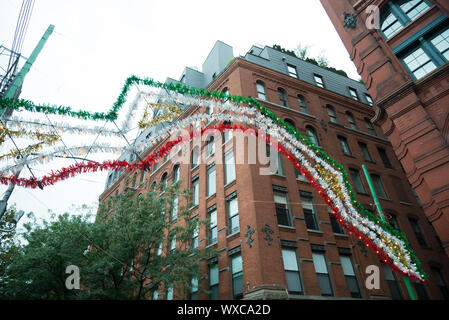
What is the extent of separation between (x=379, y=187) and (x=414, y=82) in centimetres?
1032

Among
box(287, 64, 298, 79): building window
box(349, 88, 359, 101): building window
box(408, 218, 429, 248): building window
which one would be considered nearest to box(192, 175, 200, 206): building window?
box(287, 64, 298, 79): building window

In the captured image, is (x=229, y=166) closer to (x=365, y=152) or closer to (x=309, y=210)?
(x=309, y=210)

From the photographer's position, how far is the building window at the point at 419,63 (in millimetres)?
13734

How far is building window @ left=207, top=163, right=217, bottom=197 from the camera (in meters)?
19.1

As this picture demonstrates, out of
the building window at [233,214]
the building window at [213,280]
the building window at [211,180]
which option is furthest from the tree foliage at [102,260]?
the building window at [211,180]

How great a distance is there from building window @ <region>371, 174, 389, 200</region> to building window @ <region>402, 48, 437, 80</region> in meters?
9.86

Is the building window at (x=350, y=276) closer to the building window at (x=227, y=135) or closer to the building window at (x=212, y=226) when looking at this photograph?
the building window at (x=212, y=226)

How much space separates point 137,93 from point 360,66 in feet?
44.6

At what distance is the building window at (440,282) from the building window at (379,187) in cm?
539

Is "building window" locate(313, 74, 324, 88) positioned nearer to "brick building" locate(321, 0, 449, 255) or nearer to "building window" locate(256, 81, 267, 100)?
"building window" locate(256, 81, 267, 100)

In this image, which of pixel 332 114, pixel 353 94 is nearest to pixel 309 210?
pixel 332 114

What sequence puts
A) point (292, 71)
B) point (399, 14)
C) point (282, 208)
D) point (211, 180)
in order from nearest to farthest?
1. point (399, 14)
2. point (282, 208)
3. point (211, 180)
4. point (292, 71)

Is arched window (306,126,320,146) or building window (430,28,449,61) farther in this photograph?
arched window (306,126,320,146)

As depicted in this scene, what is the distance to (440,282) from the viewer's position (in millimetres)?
17953
